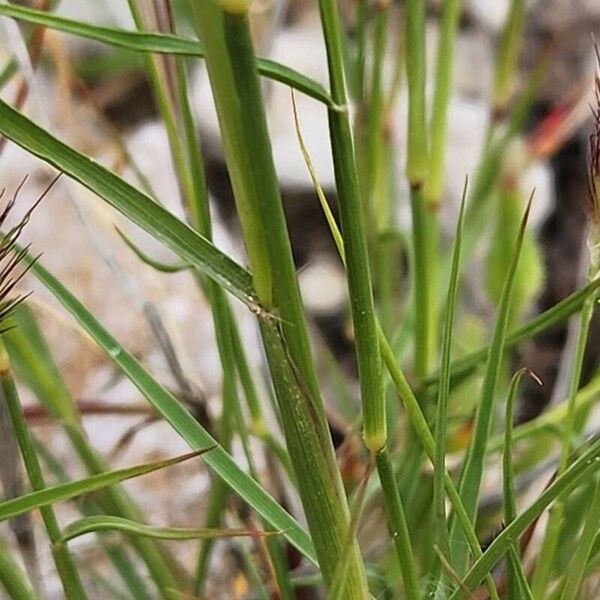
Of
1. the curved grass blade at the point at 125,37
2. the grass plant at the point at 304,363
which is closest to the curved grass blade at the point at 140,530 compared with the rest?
the grass plant at the point at 304,363

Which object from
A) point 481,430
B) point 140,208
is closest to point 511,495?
point 481,430

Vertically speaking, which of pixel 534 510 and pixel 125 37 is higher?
pixel 125 37

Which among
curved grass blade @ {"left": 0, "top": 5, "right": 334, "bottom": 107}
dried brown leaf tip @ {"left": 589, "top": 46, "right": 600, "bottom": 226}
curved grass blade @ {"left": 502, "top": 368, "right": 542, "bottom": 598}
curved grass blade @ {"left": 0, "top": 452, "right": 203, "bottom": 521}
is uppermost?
curved grass blade @ {"left": 0, "top": 5, "right": 334, "bottom": 107}

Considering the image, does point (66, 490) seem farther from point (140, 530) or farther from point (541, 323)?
point (541, 323)

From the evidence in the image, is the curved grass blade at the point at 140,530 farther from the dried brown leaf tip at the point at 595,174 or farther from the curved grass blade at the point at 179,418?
the dried brown leaf tip at the point at 595,174

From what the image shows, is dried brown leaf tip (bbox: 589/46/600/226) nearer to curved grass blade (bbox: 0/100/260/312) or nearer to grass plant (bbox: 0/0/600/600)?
grass plant (bbox: 0/0/600/600)

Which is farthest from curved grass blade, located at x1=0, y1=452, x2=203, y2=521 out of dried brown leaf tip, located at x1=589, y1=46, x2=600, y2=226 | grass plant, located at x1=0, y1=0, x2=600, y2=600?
dried brown leaf tip, located at x1=589, y1=46, x2=600, y2=226
